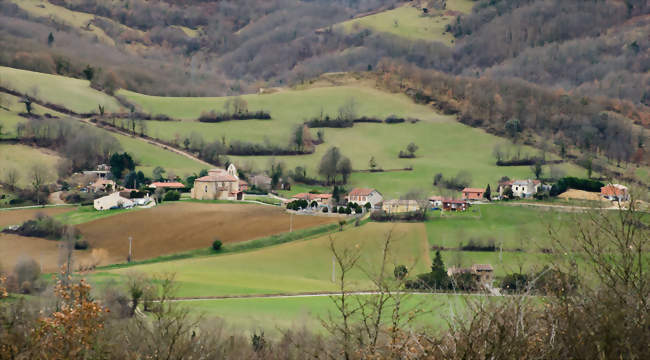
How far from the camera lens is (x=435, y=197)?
254 feet

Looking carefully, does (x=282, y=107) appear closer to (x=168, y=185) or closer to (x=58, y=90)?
(x=58, y=90)

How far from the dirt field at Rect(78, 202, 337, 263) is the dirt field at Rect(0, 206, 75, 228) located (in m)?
7.17

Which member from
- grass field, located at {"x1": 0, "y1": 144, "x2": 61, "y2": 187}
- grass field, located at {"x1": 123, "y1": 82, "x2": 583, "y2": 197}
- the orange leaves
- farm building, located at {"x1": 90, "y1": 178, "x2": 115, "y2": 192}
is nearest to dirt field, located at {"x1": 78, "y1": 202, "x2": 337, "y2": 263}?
farm building, located at {"x1": 90, "y1": 178, "x2": 115, "y2": 192}

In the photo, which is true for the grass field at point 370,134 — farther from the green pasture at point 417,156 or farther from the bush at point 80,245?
the bush at point 80,245

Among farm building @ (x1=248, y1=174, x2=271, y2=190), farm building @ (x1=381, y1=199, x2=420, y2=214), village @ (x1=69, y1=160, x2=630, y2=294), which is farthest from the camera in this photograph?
farm building @ (x1=248, y1=174, x2=271, y2=190)

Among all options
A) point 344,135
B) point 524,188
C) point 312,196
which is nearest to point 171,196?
point 312,196

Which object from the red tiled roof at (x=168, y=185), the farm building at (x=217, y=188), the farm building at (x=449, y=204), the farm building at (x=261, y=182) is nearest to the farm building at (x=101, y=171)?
the red tiled roof at (x=168, y=185)

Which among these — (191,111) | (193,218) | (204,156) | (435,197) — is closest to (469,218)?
(435,197)

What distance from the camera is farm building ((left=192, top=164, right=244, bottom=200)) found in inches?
3145

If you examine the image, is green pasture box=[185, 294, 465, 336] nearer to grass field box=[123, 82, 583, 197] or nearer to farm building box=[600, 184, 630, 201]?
farm building box=[600, 184, 630, 201]

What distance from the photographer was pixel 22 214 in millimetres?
67125

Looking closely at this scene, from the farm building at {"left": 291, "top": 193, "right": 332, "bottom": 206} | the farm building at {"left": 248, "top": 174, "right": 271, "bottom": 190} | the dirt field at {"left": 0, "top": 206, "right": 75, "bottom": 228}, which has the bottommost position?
the dirt field at {"left": 0, "top": 206, "right": 75, "bottom": 228}

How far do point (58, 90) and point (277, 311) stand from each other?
10703 centimetres

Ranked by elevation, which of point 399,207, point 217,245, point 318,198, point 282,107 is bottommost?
point 217,245
